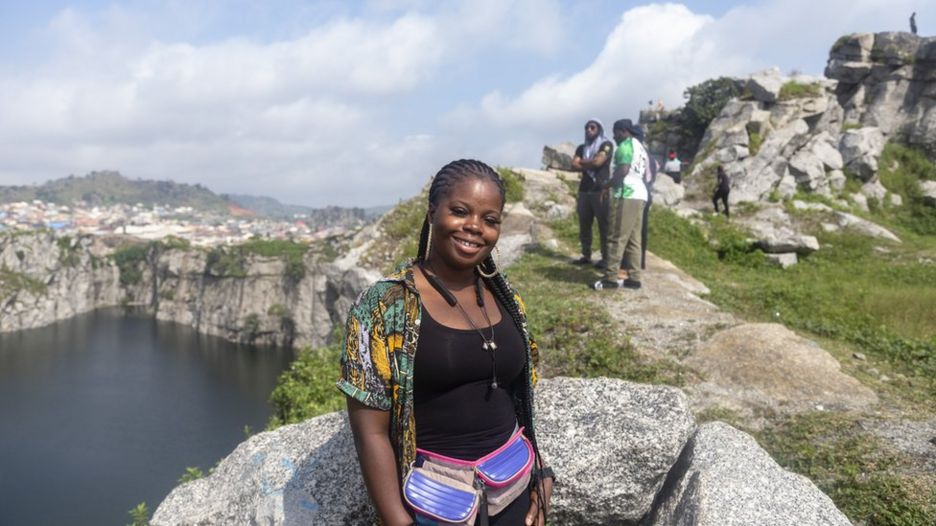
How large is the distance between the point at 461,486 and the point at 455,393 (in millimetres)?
377

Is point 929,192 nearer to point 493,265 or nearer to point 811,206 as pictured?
point 811,206

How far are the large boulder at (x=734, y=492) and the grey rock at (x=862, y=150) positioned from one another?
23490 mm

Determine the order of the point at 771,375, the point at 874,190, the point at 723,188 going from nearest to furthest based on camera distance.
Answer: the point at 771,375, the point at 723,188, the point at 874,190

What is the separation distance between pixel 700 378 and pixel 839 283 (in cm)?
734

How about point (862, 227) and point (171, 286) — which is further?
point (171, 286)

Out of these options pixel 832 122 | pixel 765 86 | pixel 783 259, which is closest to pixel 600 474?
pixel 783 259

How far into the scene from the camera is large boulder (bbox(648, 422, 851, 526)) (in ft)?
12.2

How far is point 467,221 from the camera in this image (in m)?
2.71

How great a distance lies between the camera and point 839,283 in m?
12.4

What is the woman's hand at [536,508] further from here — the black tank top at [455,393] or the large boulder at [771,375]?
the large boulder at [771,375]

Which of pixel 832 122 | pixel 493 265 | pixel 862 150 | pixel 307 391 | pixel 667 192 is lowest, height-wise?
pixel 307 391

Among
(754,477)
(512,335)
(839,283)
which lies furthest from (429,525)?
(839,283)

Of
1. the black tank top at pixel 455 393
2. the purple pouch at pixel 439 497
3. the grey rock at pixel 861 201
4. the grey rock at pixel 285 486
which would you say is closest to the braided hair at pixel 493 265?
the black tank top at pixel 455 393

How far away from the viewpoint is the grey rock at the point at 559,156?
25.6 metres
